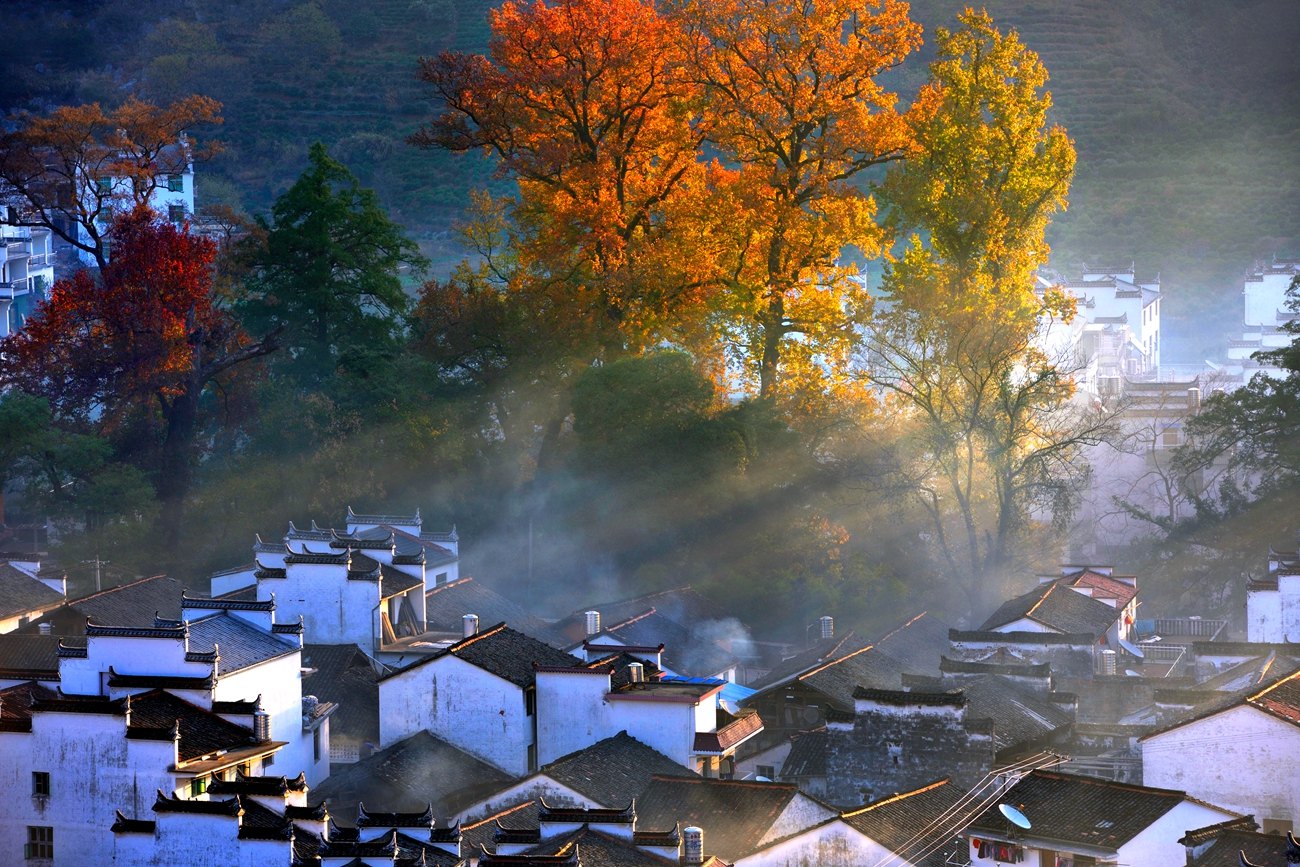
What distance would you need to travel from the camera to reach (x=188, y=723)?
25.6 m

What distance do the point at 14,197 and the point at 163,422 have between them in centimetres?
1251

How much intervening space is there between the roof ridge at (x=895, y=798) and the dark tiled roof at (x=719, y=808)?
36.4 inches

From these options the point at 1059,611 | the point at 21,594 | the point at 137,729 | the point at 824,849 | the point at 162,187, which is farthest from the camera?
the point at 162,187

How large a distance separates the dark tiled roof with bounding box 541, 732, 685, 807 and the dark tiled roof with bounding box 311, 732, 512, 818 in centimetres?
133

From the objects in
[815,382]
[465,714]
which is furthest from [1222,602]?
[465,714]

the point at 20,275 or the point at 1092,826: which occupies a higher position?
the point at 20,275

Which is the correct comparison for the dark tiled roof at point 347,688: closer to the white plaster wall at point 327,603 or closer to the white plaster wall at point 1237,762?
the white plaster wall at point 327,603

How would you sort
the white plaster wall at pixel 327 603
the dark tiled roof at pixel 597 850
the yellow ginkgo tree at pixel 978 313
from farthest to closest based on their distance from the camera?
the yellow ginkgo tree at pixel 978 313 → the white plaster wall at pixel 327 603 → the dark tiled roof at pixel 597 850

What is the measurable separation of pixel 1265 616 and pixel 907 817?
1308 centimetres

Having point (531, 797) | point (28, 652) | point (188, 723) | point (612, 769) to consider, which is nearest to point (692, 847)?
point (531, 797)

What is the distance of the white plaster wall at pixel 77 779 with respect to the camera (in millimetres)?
24344

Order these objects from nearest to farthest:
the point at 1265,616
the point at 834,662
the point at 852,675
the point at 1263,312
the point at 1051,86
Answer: the point at 852,675 → the point at 834,662 → the point at 1265,616 → the point at 1263,312 → the point at 1051,86

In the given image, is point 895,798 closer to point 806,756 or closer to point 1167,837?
point 806,756

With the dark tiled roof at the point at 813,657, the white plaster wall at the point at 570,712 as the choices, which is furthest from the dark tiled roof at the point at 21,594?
the dark tiled roof at the point at 813,657
